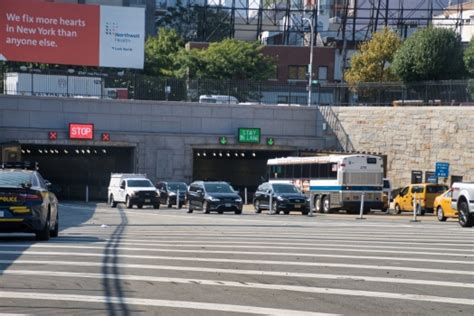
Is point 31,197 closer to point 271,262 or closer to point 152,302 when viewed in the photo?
point 271,262

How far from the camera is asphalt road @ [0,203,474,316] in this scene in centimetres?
1171

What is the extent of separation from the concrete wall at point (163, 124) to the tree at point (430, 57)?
32.1 feet

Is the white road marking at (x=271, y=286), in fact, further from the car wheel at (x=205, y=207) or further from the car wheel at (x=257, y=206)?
the car wheel at (x=257, y=206)

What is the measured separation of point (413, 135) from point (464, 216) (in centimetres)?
2894

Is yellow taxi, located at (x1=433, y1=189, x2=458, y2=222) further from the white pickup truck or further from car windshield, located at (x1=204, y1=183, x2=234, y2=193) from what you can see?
car windshield, located at (x1=204, y1=183, x2=234, y2=193)

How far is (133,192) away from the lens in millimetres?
53938

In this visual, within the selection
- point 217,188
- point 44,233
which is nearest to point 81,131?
point 217,188

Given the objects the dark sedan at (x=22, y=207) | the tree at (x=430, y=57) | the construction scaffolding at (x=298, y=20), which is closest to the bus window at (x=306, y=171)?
the tree at (x=430, y=57)

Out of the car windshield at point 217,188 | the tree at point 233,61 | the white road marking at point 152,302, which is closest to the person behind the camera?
the white road marking at point 152,302

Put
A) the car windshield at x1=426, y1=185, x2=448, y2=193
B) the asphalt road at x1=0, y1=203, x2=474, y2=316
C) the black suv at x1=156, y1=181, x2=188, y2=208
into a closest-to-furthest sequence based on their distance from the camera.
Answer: the asphalt road at x1=0, y1=203, x2=474, y2=316
the car windshield at x1=426, y1=185, x2=448, y2=193
the black suv at x1=156, y1=181, x2=188, y2=208

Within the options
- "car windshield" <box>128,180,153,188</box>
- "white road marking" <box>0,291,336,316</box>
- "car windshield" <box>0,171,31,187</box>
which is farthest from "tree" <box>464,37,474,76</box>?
"white road marking" <box>0,291,336,316</box>

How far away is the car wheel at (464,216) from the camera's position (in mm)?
31891

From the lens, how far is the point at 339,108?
6681cm

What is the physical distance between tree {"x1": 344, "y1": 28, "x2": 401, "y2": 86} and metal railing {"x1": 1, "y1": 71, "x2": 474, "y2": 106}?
10.6 meters
